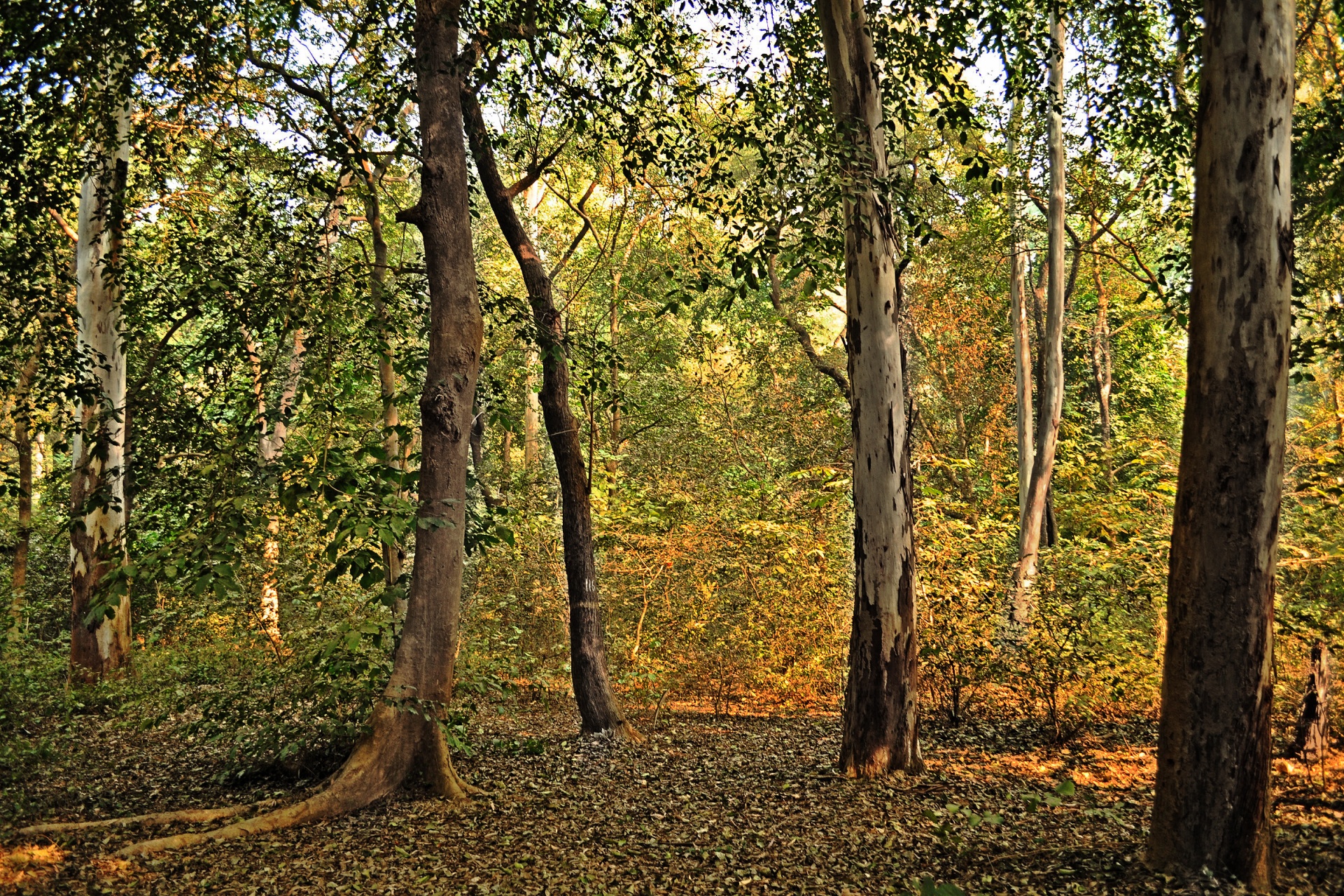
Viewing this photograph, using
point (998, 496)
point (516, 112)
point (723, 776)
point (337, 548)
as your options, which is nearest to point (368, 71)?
point (516, 112)

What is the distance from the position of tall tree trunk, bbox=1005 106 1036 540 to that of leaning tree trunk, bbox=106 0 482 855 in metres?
9.39

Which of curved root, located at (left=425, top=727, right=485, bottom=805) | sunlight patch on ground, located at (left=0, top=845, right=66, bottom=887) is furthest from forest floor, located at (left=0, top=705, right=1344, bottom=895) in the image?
curved root, located at (left=425, top=727, right=485, bottom=805)

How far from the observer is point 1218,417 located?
3.54 m

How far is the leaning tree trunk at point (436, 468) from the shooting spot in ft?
17.2

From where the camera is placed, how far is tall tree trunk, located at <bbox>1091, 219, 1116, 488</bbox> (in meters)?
17.3

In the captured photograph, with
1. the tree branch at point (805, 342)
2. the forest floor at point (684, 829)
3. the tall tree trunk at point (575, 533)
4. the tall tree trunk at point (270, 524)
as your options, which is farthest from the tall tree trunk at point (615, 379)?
the forest floor at point (684, 829)

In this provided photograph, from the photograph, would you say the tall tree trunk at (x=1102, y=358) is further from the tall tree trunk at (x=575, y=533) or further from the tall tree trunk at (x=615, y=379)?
the tall tree trunk at (x=575, y=533)

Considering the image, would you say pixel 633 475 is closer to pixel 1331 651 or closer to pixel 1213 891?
pixel 1331 651

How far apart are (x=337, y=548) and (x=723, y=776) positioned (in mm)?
3549

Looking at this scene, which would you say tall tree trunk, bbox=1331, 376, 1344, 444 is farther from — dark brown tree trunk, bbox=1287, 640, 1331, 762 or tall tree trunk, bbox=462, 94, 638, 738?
tall tree trunk, bbox=462, 94, 638, 738

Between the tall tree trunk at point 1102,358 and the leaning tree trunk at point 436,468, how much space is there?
47.7 feet

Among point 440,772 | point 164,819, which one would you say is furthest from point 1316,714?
point 164,819

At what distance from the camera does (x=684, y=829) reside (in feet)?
16.6

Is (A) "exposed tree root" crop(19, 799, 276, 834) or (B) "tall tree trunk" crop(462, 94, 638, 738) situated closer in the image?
(A) "exposed tree root" crop(19, 799, 276, 834)
